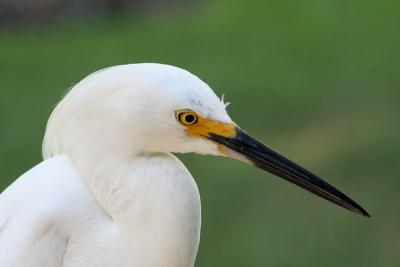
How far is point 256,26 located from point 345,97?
5.79 ft

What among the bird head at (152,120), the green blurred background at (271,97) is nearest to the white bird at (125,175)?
the bird head at (152,120)

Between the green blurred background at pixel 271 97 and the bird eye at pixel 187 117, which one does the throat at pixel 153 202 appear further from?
the green blurred background at pixel 271 97

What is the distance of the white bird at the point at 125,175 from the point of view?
2.48 m

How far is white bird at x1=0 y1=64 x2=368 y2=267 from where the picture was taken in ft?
8.15

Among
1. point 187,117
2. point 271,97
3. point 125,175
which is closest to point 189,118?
point 187,117

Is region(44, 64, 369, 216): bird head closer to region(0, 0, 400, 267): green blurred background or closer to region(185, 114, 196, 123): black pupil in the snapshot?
region(185, 114, 196, 123): black pupil

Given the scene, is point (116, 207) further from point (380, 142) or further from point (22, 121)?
point (22, 121)

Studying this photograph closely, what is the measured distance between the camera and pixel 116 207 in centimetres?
258

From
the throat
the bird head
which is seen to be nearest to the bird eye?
the bird head

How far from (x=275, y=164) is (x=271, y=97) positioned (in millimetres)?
4651

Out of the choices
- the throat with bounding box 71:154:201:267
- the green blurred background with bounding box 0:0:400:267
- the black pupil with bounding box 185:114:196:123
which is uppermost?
the green blurred background with bounding box 0:0:400:267

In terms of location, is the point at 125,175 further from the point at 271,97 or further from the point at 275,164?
the point at 271,97

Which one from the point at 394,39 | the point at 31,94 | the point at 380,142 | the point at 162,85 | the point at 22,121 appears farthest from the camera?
the point at 394,39

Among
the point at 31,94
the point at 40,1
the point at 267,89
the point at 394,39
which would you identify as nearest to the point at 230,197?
the point at 267,89
